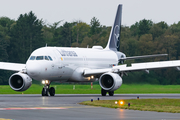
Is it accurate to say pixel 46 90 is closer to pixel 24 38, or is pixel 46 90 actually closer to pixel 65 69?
pixel 65 69

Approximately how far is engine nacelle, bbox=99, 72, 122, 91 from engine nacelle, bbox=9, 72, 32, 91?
20.9 feet

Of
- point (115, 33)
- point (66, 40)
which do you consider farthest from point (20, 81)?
point (66, 40)

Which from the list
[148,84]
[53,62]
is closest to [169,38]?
[148,84]

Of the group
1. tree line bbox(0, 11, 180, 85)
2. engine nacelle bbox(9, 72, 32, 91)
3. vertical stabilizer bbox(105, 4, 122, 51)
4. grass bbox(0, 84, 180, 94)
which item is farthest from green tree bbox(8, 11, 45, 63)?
engine nacelle bbox(9, 72, 32, 91)

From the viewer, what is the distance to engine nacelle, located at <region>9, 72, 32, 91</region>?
38875mm

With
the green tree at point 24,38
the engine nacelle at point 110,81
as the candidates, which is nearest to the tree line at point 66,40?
the green tree at point 24,38

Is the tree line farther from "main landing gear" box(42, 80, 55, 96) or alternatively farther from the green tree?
"main landing gear" box(42, 80, 55, 96)

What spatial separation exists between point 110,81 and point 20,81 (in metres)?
7.90

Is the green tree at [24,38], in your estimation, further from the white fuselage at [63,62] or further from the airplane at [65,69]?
the airplane at [65,69]

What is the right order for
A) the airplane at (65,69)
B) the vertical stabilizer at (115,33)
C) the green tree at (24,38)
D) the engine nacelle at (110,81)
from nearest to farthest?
the airplane at (65,69)
the engine nacelle at (110,81)
the vertical stabilizer at (115,33)
the green tree at (24,38)

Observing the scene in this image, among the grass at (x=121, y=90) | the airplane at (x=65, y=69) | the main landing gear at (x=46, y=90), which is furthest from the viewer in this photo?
the grass at (x=121, y=90)

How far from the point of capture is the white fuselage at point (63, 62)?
124ft

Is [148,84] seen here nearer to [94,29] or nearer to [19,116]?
[19,116]

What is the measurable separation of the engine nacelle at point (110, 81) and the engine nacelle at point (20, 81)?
6374 mm
